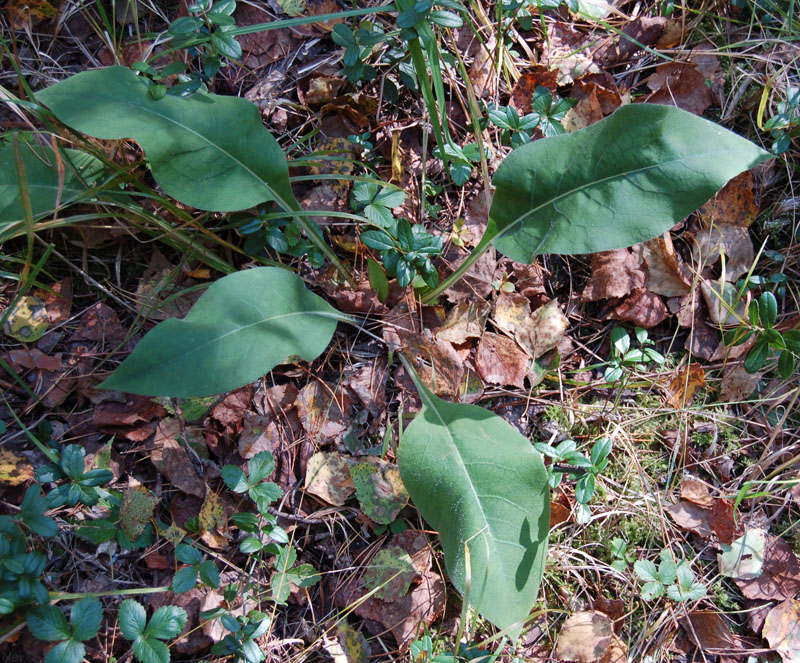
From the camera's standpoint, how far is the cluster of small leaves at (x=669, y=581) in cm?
177

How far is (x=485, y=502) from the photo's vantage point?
5.27 ft

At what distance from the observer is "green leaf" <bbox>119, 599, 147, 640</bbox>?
1506 millimetres

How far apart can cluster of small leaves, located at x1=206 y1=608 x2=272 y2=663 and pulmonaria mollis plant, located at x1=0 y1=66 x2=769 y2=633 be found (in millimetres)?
554

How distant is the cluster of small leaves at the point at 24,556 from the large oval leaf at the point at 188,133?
3.10 feet

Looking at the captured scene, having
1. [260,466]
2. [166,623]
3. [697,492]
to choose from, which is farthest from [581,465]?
[166,623]

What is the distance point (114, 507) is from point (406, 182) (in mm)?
1408

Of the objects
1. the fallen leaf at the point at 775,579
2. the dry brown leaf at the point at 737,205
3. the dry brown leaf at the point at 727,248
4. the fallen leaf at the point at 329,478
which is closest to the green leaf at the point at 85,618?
the fallen leaf at the point at 329,478

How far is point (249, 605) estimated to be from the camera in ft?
5.50

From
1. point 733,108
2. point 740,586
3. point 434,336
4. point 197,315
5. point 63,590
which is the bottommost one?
point 740,586

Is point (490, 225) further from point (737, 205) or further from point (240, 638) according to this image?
point (240, 638)

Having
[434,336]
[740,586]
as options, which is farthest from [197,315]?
[740,586]

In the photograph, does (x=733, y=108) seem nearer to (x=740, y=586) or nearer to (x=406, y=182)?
(x=406, y=182)

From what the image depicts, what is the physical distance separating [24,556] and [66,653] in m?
0.28

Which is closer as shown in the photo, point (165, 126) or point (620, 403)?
point (165, 126)
